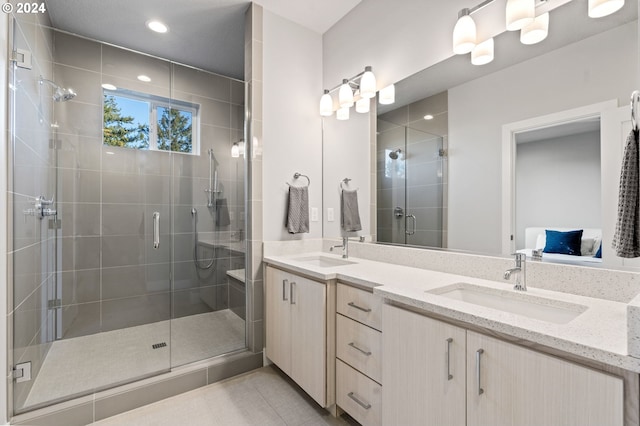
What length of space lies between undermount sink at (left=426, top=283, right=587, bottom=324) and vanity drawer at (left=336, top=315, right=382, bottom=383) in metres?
0.38

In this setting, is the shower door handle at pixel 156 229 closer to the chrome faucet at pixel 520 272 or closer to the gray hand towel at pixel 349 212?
the gray hand towel at pixel 349 212

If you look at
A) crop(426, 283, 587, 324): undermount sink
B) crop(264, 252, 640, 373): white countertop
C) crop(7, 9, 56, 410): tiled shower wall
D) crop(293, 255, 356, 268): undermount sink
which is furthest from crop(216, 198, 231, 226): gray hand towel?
crop(426, 283, 587, 324): undermount sink

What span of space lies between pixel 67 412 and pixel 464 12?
3007 millimetres

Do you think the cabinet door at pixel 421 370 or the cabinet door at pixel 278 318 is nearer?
the cabinet door at pixel 421 370

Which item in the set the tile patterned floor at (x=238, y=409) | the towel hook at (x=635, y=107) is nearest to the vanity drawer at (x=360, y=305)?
the tile patterned floor at (x=238, y=409)

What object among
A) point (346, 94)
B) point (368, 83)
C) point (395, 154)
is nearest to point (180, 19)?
point (346, 94)

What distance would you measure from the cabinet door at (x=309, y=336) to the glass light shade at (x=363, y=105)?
137 centimetres

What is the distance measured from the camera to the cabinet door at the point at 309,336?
166cm

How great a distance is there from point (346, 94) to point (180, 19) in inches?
58.2

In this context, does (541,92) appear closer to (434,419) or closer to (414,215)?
(414,215)

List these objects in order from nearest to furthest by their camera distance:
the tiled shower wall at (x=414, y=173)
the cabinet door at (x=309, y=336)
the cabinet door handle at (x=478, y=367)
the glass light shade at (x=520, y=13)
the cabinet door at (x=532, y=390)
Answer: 1. the cabinet door at (x=532, y=390)
2. the cabinet door handle at (x=478, y=367)
3. the glass light shade at (x=520, y=13)
4. the cabinet door at (x=309, y=336)
5. the tiled shower wall at (x=414, y=173)

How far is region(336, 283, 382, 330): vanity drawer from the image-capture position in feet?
4.64

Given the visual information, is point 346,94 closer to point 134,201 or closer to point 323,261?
point 323,261

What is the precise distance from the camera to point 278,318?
2.09 metres
